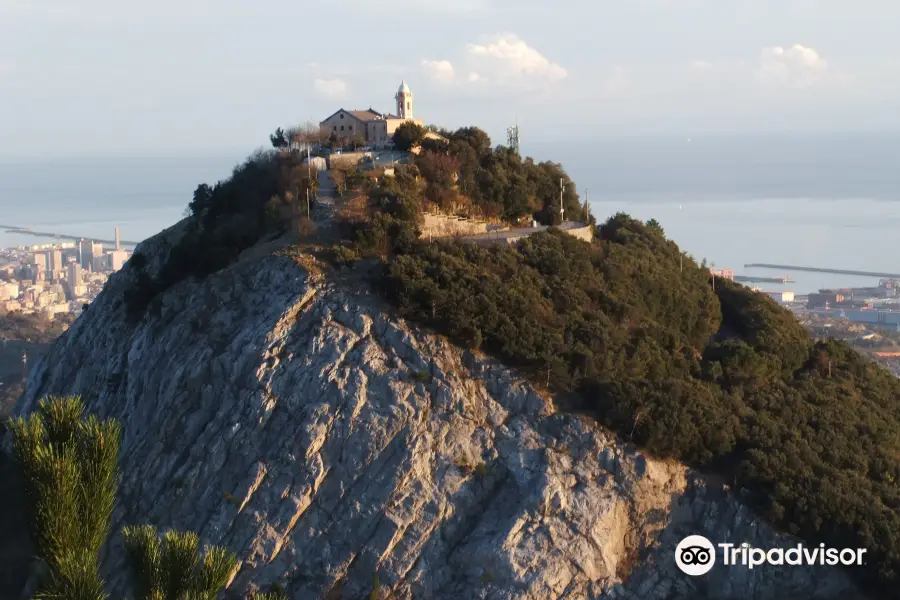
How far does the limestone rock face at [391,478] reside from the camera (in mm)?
19969

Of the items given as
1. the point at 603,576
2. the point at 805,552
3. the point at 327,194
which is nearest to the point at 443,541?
the point at 603,576

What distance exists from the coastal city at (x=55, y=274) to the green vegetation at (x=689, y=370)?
61.9 meters

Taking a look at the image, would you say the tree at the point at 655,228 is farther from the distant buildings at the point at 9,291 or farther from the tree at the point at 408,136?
the distant buildings at the point at 9,291

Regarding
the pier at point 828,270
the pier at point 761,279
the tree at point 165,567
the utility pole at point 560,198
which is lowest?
the pier at point 761,279

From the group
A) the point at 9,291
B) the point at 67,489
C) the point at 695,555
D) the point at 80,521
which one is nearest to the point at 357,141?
the point at 695,555

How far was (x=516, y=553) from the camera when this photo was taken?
1980cm

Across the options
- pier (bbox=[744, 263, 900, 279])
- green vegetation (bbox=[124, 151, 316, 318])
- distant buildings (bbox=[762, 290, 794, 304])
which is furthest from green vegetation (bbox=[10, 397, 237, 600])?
pier (bbox=[744, 263, 900, 279])

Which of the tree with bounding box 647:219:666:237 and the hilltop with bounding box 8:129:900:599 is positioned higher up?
the tree with bounding box 647:219:666:237

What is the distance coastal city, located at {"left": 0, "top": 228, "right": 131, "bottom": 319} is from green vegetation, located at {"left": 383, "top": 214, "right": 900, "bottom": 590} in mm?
61856

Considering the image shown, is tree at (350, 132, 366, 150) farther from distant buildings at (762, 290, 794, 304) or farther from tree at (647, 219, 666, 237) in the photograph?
distant buildings at (762, 290, 794, 304)

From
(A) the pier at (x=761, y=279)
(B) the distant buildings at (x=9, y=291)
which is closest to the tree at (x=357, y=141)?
(A) the pier at (x=761, y=279)

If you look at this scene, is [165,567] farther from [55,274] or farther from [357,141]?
[55,274]

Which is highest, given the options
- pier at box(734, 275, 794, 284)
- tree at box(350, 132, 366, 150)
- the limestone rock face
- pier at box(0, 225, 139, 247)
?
tree at box(350, 132, 366, 150)

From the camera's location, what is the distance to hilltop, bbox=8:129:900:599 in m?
20.2
